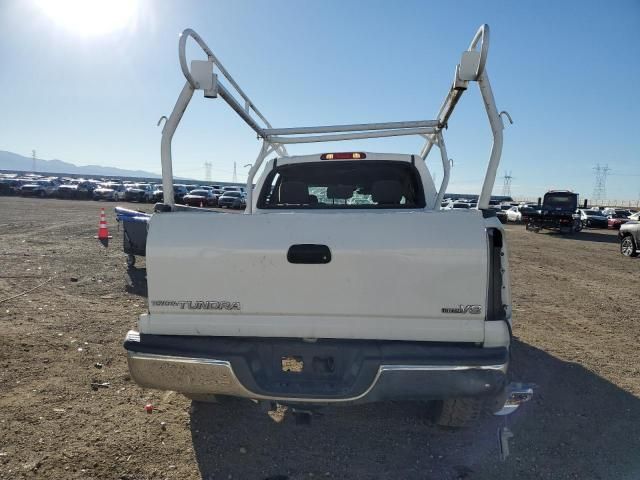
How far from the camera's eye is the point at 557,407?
3717 mm

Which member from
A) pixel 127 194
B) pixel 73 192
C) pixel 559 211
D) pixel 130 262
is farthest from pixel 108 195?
pixel 559 211

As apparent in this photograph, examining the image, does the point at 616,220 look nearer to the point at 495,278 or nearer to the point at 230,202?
the point at 230,202

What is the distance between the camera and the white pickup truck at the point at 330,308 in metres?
2.47

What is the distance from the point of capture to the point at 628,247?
14922 mm

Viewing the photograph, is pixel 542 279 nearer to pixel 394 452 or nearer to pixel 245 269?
pixel 394 452

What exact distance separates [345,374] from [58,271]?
792cm

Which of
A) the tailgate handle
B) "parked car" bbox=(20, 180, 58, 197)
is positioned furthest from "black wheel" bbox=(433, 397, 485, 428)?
"parked car" bbox=(20, 180, 58, 197)

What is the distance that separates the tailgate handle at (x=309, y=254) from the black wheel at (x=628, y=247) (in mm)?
15764

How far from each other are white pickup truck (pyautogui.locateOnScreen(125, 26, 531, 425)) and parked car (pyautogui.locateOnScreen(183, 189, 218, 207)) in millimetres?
39984

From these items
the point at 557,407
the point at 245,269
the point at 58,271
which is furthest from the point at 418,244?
the point at 58,271

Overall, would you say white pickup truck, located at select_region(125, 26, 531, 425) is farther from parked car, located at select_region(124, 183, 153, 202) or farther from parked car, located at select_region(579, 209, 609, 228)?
parked car, located at select_region(124, 183, 153, 202)

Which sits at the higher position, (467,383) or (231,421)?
(467,383)

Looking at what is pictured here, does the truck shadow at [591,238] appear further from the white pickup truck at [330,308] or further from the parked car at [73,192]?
the parked car at [73,192]

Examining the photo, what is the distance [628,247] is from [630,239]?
0.33m
